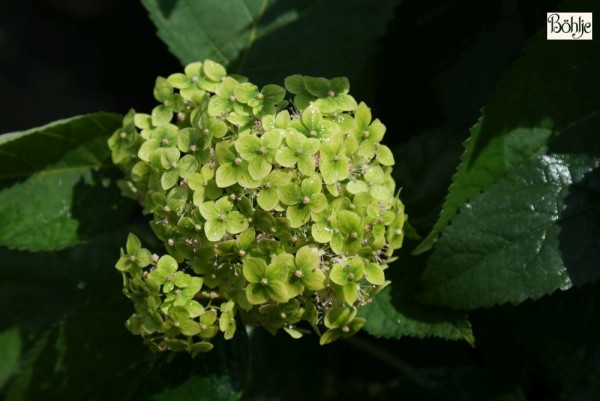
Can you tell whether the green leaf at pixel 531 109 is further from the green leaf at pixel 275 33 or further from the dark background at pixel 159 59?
the green leaf at pixel 275 33

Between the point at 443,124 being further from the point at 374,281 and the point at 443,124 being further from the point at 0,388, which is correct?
the point at 0,388

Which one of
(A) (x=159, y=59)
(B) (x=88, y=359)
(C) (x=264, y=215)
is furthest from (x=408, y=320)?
(A) (x=159, y=59)

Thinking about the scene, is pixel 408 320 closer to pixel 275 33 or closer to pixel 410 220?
pixel 410 220

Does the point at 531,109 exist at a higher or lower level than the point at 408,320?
higher

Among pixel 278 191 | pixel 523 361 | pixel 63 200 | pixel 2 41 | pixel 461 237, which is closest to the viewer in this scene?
pixel 278 191

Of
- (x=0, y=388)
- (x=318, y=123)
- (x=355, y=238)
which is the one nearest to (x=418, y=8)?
(x=318, y=123)

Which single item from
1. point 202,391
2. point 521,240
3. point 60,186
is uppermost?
point 60,186
